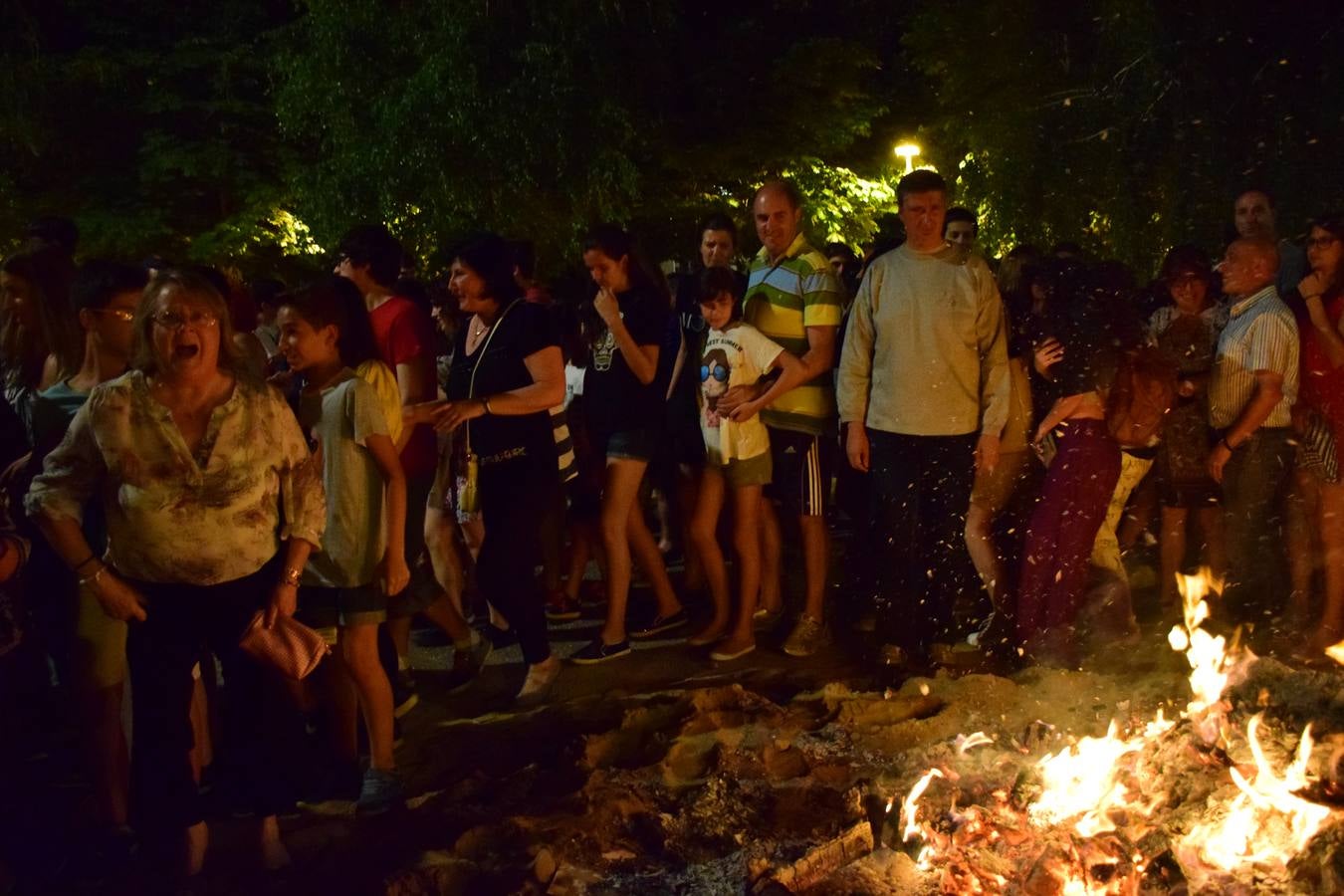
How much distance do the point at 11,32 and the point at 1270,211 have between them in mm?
18500

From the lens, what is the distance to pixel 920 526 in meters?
5.78

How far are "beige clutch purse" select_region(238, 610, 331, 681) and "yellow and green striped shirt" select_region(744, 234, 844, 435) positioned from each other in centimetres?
275

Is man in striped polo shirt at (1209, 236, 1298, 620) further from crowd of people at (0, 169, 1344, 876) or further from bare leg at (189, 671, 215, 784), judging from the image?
bare leg at (189, 671, 215, 784)

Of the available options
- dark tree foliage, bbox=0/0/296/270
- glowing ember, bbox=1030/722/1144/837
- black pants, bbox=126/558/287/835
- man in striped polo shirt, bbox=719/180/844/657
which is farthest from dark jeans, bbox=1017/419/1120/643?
dark tree foliage, bbox=0/0/296/270

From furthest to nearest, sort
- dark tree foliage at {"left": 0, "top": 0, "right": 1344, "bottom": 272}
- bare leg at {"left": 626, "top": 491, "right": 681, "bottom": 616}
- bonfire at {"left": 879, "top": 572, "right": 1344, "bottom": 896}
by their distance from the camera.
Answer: dark tree foliage at {"left": 0, "top": 0, "right": 1344, "bottom": 272} < bare leg at {"left": 626, "top": 491, "right": 681, "bottom": 616} < bonfire at {"left": 879, "top": 572, "right": 1344, "bottom": 896}

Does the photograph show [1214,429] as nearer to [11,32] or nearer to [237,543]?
[237,543]

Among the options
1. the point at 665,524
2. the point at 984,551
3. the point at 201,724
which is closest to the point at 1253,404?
the point at 984,551

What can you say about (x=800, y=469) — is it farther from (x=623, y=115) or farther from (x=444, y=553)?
(x=623, y=115)

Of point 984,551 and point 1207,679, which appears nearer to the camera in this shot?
point 1207,679

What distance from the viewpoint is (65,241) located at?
6.16 m

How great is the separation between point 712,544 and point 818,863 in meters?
2.61

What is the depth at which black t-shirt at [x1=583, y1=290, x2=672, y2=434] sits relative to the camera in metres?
6.07

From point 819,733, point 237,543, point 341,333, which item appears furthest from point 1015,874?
point 341,333

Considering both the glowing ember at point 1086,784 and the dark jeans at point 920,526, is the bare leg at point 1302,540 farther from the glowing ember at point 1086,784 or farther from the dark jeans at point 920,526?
the glowing ember at point 1086,784
